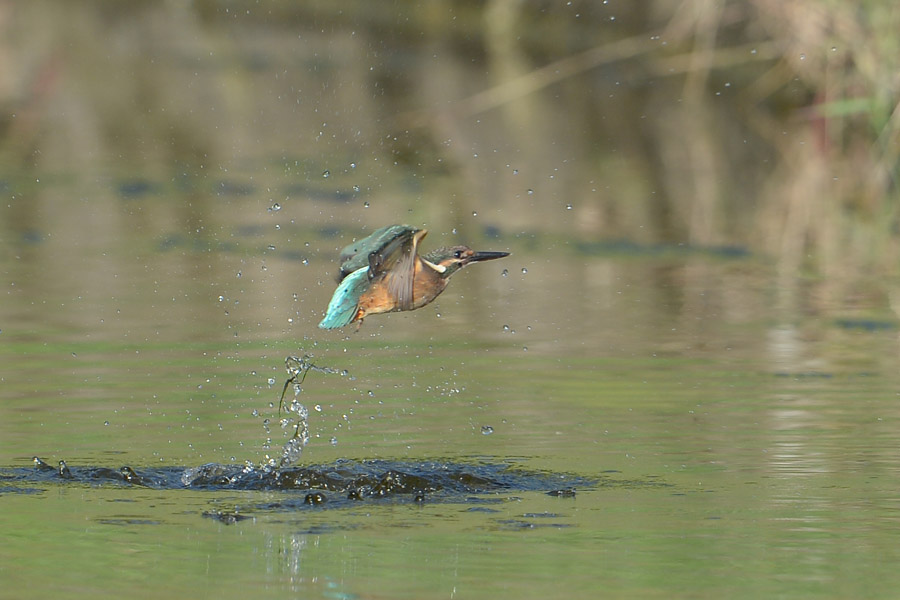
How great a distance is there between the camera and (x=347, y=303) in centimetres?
532

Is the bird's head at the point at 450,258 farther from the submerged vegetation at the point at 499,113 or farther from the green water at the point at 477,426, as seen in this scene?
the submerged vegetation at the point at 499,113

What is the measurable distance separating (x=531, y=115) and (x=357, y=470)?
1168 centimetres

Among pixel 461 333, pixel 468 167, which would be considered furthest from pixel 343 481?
pixel 468 167

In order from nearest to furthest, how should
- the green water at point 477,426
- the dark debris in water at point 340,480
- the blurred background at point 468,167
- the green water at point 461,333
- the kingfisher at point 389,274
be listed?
the green water at point 477,426 → the green water at point 461,333 → the kingfisher at point 389,274 → the dark debris in water at point 340,480 → the blurred background at point 468,167

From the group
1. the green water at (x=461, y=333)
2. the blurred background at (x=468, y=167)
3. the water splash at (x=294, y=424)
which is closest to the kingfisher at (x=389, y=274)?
the water splash at (x=294, y=424)

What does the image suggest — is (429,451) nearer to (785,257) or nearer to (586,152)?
(785,257)

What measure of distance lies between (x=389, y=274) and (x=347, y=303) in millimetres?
199

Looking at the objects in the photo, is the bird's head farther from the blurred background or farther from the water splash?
the blurred background

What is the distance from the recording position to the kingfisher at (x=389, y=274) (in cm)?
519

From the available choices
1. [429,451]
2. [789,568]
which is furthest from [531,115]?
[789,568]

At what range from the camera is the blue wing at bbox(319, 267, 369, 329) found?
530 centimetres

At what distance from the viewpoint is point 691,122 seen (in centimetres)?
1669

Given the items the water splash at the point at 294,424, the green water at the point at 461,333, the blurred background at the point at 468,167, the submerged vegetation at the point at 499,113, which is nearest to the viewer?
the green water at the point at 461,333

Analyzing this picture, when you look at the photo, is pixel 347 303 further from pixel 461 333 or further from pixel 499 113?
pixel 499 113
